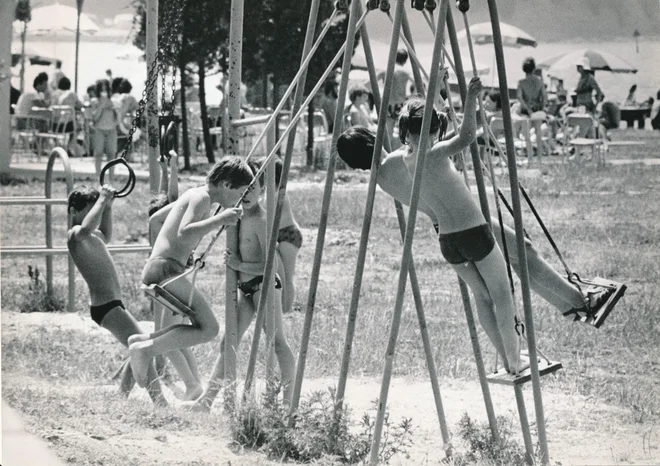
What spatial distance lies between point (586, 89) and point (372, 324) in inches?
407

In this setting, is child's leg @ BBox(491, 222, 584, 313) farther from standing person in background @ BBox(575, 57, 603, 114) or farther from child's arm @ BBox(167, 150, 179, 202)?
standing person in background @ BBox(575, 57, 603, 114)

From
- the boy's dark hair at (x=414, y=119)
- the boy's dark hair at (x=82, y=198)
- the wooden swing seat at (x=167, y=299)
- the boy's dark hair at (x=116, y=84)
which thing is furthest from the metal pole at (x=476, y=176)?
the boy's dark hair at (x=116, y=84)

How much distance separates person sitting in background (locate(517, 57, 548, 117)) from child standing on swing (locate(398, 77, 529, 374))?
12042 millimetres

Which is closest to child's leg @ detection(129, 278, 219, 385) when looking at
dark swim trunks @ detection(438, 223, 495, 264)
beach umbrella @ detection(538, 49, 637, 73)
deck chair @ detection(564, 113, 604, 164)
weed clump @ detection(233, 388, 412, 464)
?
weed clump @ detection(233, 388, 412, 464)

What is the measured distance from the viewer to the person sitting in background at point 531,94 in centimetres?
1722

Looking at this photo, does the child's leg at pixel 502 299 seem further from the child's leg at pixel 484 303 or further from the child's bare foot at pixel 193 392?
the child's bare foot at pixel 193 392

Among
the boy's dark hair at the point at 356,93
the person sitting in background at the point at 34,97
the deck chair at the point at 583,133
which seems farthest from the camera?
the person sitting in background at the point at 34,97

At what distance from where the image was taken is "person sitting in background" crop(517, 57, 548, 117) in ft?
56.5

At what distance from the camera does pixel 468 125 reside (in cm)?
451

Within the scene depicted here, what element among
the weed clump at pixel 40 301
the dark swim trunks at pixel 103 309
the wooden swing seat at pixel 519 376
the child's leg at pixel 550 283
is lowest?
the weed clump at pixel 40 301

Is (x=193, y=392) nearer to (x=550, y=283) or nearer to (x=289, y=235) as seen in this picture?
(x=289, y=235)

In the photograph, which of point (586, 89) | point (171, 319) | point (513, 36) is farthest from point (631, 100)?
point (171, 319)

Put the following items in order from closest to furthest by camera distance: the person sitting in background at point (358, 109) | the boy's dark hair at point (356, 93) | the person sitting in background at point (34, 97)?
the person sitting in background at point (358, 109) < the boy's dark hair at point (356, 93) < the person sitting in background at point (34, 97)

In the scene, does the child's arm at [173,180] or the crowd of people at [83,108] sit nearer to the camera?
the child's arm at [173,180]
